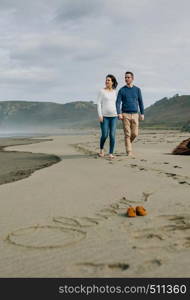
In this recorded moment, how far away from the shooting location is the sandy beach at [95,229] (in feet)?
6.06

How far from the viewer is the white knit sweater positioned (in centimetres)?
735

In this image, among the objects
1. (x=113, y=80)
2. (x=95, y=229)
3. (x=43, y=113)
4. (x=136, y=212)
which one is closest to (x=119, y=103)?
(x=113, y=80)

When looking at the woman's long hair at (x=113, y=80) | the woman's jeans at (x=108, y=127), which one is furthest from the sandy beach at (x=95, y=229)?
the woman's long hair at (x=113, y=80)

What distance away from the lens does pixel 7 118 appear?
389 ft

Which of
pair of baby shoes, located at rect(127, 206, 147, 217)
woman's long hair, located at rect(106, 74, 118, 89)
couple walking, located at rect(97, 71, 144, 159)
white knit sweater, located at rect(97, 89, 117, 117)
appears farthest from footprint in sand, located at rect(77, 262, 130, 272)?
woman's long hair, located at rect(106, 74, 118, 89)

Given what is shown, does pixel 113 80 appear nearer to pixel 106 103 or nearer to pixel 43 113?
pixel 106 103

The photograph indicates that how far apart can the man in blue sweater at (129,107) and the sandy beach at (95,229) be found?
3.30 meters

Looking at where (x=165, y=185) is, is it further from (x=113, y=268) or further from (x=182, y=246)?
(x=113, y=268)

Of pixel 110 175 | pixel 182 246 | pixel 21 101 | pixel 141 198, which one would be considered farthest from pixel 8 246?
pixel 21 101

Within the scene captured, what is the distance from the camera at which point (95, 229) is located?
96.3 inches

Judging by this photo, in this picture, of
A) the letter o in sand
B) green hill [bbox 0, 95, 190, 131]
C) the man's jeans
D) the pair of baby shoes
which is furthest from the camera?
green hill [bbox 0, 95, 190, 131]

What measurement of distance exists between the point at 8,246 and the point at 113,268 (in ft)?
2.49

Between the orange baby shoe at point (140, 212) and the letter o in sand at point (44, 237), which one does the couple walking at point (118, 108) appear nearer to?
the orange baby shoe at point (140, 212)

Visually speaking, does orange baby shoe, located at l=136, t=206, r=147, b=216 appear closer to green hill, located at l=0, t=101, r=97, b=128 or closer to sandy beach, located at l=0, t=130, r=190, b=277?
sandy beach, located at l=0, t=130, r=190, b=277
